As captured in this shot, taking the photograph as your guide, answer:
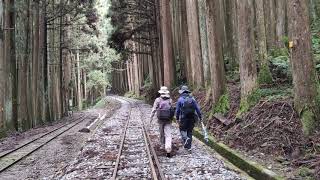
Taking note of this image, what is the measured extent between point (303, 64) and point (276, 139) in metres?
1.72

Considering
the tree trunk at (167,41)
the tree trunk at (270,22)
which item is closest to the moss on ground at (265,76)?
the tree trunk at (270,22)

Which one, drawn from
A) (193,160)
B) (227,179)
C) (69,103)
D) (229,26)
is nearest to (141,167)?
(193,160)

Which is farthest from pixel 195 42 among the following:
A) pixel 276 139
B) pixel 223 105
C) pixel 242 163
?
pixel 242 163

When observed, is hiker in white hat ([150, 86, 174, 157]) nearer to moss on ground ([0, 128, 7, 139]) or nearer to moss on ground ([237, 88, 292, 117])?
moss on ground ([237, 88, 292, 117])

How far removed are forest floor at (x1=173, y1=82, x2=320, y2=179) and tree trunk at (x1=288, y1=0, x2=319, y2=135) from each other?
0.43 metres

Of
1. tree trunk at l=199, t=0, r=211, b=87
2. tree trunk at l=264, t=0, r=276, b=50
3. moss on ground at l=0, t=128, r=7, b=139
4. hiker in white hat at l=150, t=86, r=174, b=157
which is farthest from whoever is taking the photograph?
moss on ground at l=0, t=128, r=7, b=139

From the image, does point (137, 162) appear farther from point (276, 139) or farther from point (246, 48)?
point (246, 48)

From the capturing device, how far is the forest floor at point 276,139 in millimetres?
8492

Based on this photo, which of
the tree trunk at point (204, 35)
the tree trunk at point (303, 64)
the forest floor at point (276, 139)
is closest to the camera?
the forest floor at point (276, 139)

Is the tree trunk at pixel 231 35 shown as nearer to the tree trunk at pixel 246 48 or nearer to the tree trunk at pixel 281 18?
the tree trunk at pixel 281 18

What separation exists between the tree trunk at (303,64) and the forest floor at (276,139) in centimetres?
43

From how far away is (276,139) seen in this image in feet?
33.0

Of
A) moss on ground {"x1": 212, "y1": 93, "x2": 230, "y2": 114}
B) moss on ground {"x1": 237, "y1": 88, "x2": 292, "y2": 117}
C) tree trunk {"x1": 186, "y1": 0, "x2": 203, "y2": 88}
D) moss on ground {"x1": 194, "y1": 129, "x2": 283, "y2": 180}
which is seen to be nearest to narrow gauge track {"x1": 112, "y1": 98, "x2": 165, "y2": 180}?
moss on ground {"x1": 194, "y1": 129, "x2": 283, "y2": 180}

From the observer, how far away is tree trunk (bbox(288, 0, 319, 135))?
9.59 m
